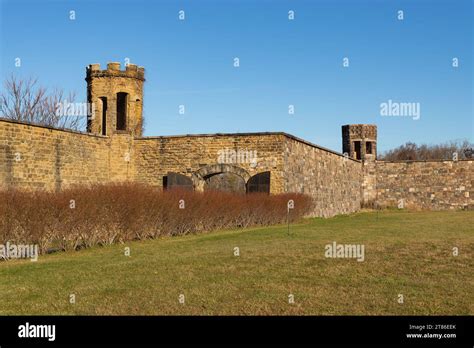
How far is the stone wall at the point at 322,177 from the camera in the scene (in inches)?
1017

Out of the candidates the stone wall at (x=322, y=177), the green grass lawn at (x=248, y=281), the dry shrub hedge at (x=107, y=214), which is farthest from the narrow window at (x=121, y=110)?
the green grass lawn at (x=248, y=281)

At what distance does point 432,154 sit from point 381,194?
52846mm

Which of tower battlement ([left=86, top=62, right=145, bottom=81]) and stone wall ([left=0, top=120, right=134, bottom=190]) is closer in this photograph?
stone wall ([left=0, top=120, right=134, bottom=190])

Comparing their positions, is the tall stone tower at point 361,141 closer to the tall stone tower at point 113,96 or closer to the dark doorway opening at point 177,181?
the dark doorway opening at point 177,181

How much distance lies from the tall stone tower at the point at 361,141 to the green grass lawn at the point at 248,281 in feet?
112

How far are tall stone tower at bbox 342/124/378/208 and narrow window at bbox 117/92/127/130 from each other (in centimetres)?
2401

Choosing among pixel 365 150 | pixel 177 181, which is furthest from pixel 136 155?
pixel 365 150

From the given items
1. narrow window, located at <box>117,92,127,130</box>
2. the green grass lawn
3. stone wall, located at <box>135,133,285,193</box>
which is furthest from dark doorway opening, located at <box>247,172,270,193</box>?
the green grass lawn

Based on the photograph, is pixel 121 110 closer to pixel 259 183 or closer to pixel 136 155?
pixel 136 155

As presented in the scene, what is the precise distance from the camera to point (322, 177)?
31375 mm

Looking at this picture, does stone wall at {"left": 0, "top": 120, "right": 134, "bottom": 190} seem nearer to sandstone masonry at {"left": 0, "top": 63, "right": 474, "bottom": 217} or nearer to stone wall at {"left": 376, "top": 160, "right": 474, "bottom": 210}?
sandstone masonry at {"left": 0, "top": 63, "right": 474, "bottom": 217}

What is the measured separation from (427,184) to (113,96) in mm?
28221

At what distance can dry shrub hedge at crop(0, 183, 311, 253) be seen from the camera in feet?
40.4

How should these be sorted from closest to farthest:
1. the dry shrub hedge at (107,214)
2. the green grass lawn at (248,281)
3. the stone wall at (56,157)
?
the green grass lawn at (248,281) → the dry shrub hedge at (107,214) → the stone wall at (56,157)
